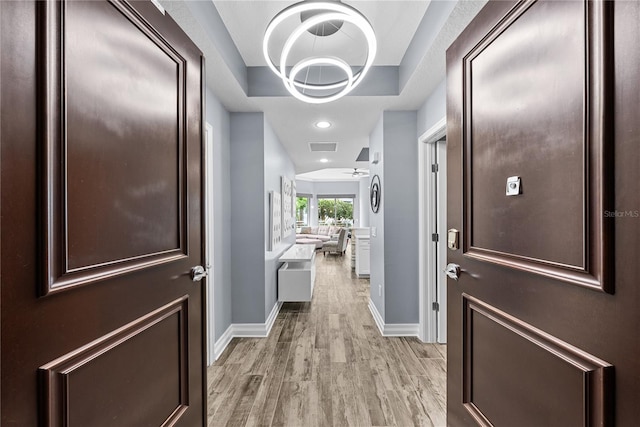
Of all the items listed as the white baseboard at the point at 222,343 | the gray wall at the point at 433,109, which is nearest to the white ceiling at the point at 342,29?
the gray wall at the point at 433,109

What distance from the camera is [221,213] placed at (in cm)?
274

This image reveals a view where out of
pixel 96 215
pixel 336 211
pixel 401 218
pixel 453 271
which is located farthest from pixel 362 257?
pixel 336 211

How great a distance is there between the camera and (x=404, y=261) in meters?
2.94

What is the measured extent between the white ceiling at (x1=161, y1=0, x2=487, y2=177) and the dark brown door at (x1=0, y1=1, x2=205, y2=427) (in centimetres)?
85

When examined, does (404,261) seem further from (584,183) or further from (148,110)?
(148,110)

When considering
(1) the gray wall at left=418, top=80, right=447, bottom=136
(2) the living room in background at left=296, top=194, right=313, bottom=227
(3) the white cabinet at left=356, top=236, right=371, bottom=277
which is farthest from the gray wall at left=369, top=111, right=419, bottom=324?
(2) the living room in background at left=296, top=194, right=313, bottom=227

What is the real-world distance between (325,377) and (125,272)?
183cm

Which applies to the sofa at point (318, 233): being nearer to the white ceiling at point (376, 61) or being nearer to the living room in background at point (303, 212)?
the living room in background at point (303, 212)

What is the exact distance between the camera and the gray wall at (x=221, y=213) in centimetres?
255

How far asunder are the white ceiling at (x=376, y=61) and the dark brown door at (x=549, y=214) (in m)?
0.77

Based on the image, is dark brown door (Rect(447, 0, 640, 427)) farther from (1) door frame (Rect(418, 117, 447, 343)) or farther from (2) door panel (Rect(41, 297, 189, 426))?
(1) door frame (Rect(418, 117, 447, 343))

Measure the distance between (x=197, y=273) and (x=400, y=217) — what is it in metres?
2.16

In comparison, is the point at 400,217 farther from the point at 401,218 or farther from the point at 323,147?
the point at 323,147

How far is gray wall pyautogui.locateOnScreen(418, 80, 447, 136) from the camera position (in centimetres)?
Answer: 231
